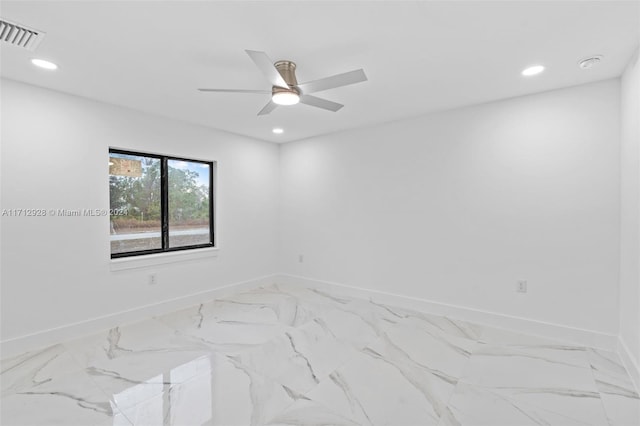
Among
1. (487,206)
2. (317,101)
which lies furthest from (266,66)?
(487,206)

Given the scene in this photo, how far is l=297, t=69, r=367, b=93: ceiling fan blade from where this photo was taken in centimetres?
199

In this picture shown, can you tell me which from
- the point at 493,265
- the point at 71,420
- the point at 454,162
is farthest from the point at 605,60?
the point at 71,420

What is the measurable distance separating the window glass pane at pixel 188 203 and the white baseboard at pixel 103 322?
2.38 feet

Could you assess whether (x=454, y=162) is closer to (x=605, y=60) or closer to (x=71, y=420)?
(x=605, y=60)

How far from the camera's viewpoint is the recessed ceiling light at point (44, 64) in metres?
2.36

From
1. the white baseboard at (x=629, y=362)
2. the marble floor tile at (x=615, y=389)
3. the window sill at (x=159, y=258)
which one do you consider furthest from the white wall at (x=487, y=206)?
the window sill at (x=159, y=258)

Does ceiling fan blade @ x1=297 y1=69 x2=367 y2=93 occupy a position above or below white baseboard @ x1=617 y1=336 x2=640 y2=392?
above

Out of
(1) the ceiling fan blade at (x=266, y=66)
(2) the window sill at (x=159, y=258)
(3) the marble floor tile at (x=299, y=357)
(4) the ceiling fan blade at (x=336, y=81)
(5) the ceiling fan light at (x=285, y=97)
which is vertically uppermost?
(1) the ceiling fan blade at (x=266, y=66)

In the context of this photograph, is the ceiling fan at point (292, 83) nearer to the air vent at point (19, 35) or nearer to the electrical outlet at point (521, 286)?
the air vent at point (19, 35)

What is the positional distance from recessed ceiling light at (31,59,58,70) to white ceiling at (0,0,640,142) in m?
0.05

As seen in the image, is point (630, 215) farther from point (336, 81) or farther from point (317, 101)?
point (317, 101)

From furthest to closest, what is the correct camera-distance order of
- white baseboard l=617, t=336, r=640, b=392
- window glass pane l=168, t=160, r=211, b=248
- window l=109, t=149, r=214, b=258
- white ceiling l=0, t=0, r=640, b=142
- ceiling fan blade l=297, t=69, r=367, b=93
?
window glass pane l=168, t=160, r=211, b=248 → window l=109, t=149, r=214, b=258 → white baseboard l=617, t=336, r=640, b=392 → ceiling fan blade l=297, t=69, r=367, b=93 → white ceiling l=0, t=0, r=640, b=142

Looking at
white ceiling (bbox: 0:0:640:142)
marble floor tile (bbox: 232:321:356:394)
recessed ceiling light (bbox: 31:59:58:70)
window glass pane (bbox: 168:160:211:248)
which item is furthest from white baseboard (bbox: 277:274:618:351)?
recessed ceiling light (bbox: 31:59:58:70)

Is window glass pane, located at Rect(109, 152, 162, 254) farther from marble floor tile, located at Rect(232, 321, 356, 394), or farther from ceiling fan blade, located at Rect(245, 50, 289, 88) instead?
ceiling fan blade, located at Rect(245, 50, 289, 88)
